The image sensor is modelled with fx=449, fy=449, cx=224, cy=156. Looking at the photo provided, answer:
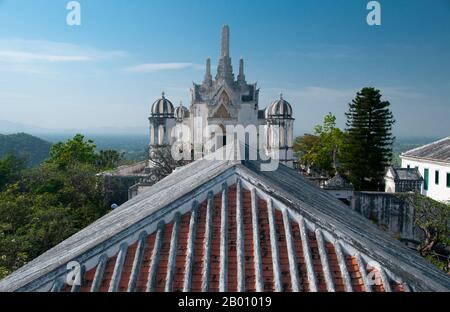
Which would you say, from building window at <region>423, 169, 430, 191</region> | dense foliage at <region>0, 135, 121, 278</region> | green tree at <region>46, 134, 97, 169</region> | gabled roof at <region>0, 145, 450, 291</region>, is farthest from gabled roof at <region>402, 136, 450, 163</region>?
green tree at <region>46, 134, 97, 169</region>

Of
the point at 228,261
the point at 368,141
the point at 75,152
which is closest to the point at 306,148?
the point at 368,141

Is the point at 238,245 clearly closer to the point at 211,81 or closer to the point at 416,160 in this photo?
the point at 211,81

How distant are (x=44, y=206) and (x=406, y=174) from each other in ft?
74.6

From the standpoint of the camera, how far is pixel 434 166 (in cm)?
2977

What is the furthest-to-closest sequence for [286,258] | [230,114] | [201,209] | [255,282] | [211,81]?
[211,81] → [230,114] → [201,209] → [286,258] → [255,282]

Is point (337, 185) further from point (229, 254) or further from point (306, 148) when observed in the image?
point (229, 254)

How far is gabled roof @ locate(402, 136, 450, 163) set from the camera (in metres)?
29.6

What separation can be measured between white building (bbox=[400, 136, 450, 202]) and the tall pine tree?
2.28 m

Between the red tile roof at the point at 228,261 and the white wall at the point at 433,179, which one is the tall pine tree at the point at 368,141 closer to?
the white wall at the point at 433,179

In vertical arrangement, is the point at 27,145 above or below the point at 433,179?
above

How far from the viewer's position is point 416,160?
3238cm

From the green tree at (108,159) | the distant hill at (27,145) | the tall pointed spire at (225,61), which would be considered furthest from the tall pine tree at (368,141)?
the distant hill at (27,145)

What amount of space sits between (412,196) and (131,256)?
24.0 meters

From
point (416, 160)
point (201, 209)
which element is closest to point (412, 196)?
point (416, 160)
